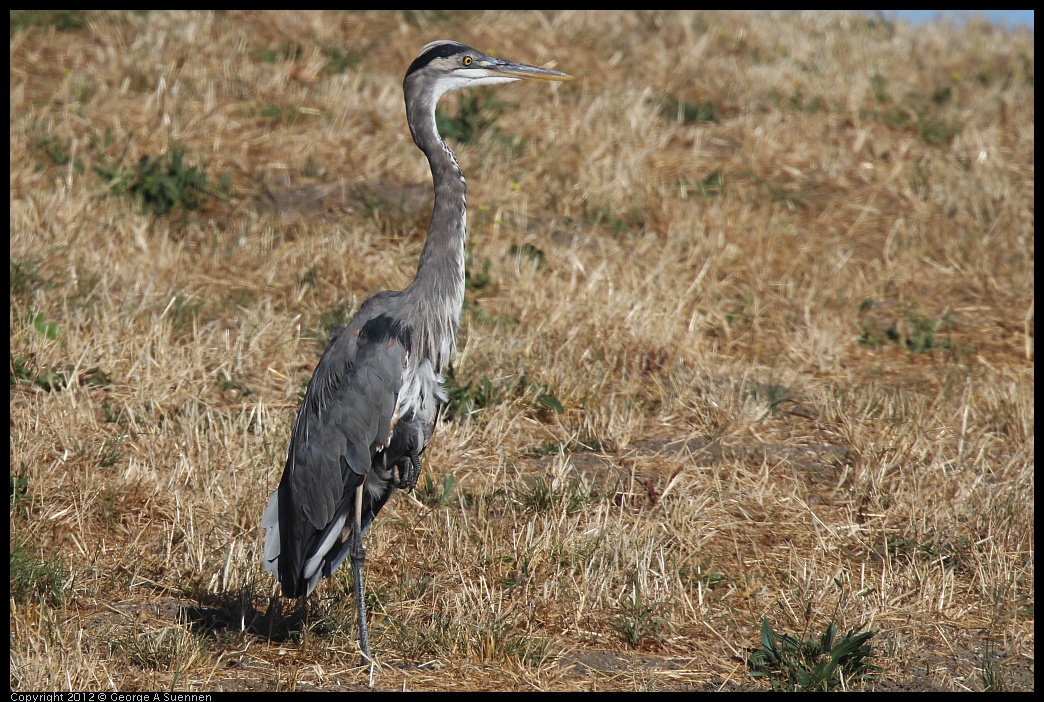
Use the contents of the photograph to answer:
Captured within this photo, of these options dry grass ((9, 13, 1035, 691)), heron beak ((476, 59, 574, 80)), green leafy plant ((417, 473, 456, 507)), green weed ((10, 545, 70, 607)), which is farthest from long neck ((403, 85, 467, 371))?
green weed ((10, 545, 70, 607))

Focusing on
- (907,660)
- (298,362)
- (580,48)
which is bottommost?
(907,660)

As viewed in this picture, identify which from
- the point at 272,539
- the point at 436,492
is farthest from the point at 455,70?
the point at 272,539

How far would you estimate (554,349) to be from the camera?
6.08m

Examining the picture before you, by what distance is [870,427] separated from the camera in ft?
18.1

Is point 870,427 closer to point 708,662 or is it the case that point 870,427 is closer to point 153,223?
point 708,662

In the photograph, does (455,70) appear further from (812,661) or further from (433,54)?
(812,661)

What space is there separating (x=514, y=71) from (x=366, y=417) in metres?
1.78

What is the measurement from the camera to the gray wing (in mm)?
4070

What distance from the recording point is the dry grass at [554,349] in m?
4.14

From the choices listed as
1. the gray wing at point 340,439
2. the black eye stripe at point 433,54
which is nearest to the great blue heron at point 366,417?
the gray wing at point 340,439

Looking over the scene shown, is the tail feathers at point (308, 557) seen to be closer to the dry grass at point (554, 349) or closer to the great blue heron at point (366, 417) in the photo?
the great blue heron at point (366, 417)

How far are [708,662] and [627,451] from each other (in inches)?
60.9

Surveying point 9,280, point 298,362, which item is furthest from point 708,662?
point 9,280

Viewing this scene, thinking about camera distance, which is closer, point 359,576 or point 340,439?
point 359,576
